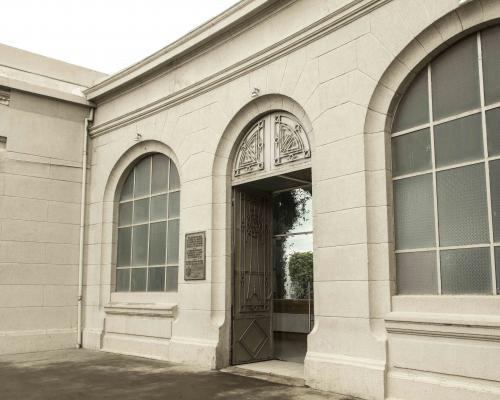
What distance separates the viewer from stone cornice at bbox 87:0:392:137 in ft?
27.6

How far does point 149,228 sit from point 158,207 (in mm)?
559

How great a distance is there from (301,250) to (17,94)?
312 inches

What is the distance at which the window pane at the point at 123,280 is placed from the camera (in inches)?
506

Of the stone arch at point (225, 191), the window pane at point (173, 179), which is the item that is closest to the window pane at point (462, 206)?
the stone arch at point (225, 191)

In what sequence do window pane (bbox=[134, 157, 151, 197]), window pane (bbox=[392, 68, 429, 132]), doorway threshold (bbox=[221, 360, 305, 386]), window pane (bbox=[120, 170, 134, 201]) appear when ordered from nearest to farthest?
window pane (bbox=[392, 68, 429, 132]), doorway threshold (bbox=[221, 360, 305, 386]), window pane (bbox=[134, 157, 151, 197]), window pane (bbox=[120, 170, 134, 201])

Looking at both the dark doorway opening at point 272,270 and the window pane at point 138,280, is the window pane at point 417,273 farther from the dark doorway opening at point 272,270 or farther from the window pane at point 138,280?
the window pane at point 138,280

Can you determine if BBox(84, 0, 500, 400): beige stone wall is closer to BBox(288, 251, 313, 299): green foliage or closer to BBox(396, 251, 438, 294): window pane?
BBox(396, 251, 438, 294): window pane

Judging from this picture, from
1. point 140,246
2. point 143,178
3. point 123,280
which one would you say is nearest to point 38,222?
point 123,280

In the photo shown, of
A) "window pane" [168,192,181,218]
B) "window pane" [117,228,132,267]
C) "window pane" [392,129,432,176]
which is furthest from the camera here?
"window pane" [117,228,132,267]

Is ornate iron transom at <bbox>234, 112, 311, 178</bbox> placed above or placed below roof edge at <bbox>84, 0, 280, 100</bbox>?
below

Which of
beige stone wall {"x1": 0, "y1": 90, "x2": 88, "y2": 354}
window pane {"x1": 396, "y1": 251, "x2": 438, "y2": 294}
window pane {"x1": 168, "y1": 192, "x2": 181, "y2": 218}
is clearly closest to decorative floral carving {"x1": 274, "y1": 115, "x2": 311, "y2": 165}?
window pane {"x1": 396, "y1": 251, "x2": 438, "y2": 294}

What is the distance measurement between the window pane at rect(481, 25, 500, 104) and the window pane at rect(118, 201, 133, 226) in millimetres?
8878

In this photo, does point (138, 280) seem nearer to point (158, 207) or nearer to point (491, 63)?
point (158, 207)

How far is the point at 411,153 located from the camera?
25.5ft
